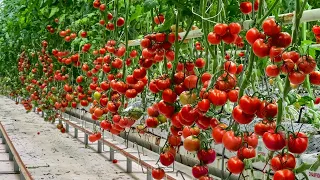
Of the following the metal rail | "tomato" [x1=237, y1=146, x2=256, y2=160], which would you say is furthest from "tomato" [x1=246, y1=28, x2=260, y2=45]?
the metal rail

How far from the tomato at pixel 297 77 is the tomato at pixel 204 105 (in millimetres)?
223

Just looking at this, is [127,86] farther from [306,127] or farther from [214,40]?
Answer: [306,127]

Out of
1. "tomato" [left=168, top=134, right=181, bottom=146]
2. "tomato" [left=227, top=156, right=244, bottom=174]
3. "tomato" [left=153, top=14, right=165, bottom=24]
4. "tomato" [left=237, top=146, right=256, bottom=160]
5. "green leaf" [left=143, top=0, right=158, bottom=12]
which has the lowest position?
"tomato" [left=168, top=134, right=181, bottom=146]

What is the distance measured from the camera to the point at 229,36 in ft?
3.47

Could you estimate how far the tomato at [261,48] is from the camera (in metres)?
0.87

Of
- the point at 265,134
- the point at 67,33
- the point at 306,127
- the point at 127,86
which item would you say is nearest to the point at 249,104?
the point at 265,134

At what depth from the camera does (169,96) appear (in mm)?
1202

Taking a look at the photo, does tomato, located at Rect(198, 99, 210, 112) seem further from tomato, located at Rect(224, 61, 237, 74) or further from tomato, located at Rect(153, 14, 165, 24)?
tomato, located at Rect(153, 14, 165, 24)

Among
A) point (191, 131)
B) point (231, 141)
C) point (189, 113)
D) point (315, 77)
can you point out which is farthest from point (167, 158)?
point (315, 77)

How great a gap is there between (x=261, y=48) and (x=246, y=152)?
23 cm

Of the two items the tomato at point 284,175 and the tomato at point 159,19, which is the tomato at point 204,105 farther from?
the tomato at point 159,19

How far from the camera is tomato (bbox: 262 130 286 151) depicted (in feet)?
2.74

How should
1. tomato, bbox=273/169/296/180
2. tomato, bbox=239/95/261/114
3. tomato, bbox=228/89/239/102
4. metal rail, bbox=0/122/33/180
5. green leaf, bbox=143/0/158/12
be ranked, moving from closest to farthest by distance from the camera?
1. tomato, bbox=273/169/296/180
2. tomato, bbox=239/95/261/114
3. tomato, bbox=228/89/239/102
4. green leaf, bbox=143/0/158/12
5. metal rail, bbox=0/122/33/180

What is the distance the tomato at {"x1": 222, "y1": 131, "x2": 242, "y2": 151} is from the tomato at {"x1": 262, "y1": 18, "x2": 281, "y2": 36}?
8.4 inches
